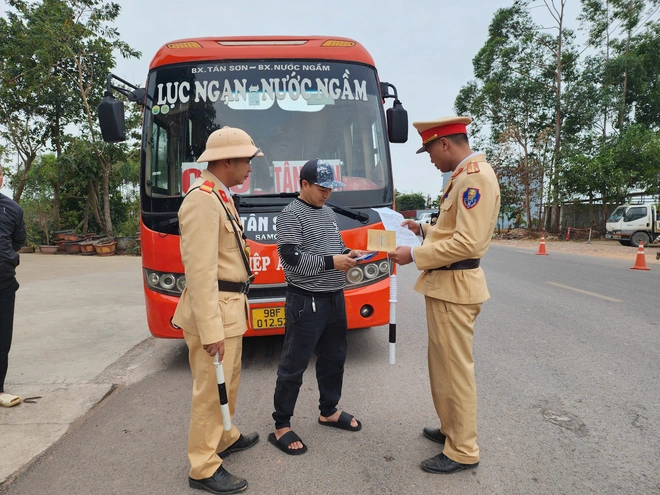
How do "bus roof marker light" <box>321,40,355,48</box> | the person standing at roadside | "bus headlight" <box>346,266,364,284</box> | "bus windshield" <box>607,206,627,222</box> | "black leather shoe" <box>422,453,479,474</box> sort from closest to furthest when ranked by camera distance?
"black leather shoe" <box>422,453,479,474</box> < the person standing at roadside < "bus headlight" <box>346,266,364,284</box> < "bus roof marker light" <box>321,40,355,48</box> < "bus windshield" <box>607,206,627,222</box>

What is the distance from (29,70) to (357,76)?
1679 centimetres

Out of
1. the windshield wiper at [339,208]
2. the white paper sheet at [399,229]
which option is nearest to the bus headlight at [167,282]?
the windshield wiper at [339,208]

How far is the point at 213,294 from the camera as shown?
91.0 inches

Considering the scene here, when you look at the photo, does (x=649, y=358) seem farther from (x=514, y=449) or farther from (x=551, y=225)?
(x=551, y=225)

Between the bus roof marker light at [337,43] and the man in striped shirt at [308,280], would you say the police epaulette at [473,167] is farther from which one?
the bus roof marker light at [337,43]

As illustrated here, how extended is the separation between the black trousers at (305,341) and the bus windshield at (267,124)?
55.8 inches

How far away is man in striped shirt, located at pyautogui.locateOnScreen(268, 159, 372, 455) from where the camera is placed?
8.90 feet

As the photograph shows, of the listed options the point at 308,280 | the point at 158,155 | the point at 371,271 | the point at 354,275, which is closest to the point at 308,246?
the point at 308,280

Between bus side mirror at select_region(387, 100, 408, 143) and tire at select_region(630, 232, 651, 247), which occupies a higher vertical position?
bus side mirror at select_region(387, 100, 408, 143)

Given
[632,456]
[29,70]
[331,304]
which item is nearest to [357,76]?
[331,304]

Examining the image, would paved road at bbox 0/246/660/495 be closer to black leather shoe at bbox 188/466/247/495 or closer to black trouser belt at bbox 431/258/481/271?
black leather shoe at bbox 188/466/247/495

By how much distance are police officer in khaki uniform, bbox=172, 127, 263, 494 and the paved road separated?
277 millimetres

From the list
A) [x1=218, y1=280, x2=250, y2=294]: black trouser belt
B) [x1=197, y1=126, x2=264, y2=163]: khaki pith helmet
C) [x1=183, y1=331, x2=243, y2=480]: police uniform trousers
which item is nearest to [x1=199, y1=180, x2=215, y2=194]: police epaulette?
[x1=197, y1=126, x2=264, y2=163]: khaki pith helmet

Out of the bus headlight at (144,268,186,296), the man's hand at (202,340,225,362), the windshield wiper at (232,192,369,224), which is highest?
the windshield wiper at (232,192,369,224)
